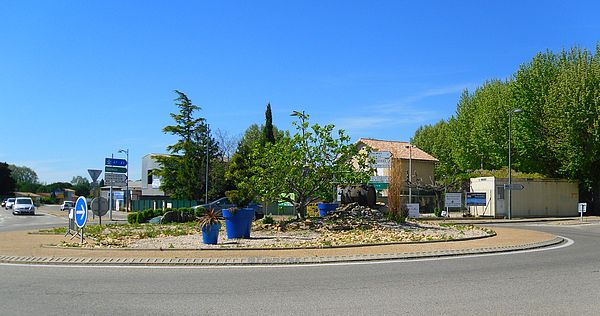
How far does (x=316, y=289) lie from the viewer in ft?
31.6

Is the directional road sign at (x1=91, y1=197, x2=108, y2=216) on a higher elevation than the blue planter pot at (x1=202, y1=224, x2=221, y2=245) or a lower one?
higher

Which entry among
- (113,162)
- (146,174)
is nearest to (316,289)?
(113,162)

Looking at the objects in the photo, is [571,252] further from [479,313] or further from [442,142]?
[442,142]

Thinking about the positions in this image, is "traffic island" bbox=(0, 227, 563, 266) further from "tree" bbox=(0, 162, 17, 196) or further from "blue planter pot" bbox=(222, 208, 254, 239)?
"tree" bbox=(0, 162, 17, 196)

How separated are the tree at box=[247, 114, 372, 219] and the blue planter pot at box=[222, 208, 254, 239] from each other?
484cm

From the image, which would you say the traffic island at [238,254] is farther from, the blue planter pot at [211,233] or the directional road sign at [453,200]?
the directional road sign at [453,200]

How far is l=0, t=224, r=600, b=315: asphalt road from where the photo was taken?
8.04 metres

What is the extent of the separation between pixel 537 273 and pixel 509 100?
144 ft

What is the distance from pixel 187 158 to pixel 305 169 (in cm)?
3804

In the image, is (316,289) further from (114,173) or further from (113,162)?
(113,162)

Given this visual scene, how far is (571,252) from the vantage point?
1590cm

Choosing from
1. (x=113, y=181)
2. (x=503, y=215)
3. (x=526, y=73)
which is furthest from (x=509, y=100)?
(x=113, y=181)

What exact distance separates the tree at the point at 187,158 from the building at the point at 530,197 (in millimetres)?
27929

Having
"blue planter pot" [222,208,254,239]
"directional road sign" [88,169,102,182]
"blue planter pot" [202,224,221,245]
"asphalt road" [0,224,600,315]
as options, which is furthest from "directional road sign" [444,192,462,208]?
"asphalt road" [0,224,600,315]
